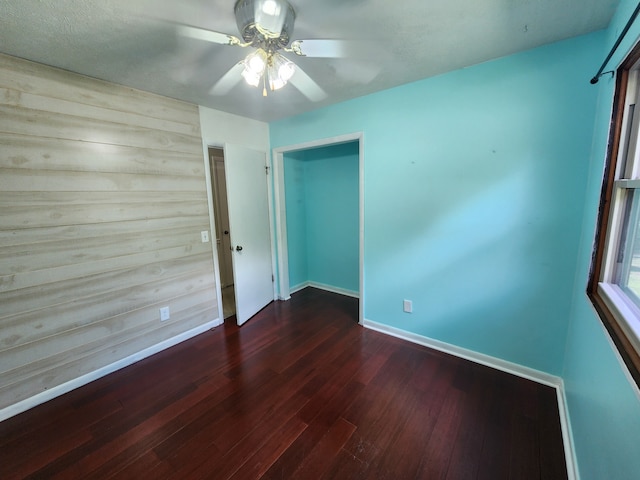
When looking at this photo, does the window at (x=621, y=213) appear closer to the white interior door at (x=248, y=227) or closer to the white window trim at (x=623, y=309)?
the white window trim at (x=623, y=309)

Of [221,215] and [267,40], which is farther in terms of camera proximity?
[221,215]

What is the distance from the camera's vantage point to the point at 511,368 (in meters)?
1.95

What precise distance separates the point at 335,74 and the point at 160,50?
3.79ft

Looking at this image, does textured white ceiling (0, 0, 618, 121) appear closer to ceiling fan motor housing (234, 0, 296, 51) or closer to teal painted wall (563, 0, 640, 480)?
ceiling fan motor housing (234, 0, 296, 51)

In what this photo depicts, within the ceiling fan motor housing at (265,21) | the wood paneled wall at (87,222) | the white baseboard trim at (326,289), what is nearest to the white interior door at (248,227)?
the wood paneled wall at (87,222)

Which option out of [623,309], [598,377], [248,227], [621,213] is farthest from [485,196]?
[248,227]

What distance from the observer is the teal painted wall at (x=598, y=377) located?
796mm

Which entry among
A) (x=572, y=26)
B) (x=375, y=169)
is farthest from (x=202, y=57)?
(x=572, y=26)

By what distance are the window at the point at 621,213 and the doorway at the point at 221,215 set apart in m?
3.50

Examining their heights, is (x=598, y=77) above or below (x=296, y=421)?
above

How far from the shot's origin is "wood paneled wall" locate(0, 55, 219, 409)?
163 centimetres

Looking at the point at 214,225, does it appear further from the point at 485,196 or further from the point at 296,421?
the point at 485,196

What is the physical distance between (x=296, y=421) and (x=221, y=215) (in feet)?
10.2

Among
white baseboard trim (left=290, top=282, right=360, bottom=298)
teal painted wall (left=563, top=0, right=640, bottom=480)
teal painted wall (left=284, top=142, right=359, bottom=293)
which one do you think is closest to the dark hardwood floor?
teal painted wall (left=563, top=0, right=640, bottom=480)
